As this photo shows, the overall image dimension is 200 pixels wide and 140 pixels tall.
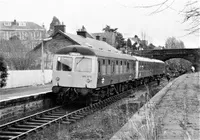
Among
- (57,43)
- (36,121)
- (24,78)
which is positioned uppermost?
(57,43)

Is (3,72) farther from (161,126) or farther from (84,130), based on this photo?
(161,126)

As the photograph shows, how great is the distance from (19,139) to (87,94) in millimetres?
6007

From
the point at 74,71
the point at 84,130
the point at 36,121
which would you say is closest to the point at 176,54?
the point at 74,71

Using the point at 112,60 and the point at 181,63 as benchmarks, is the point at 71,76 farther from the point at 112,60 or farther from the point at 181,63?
the point at 181,63

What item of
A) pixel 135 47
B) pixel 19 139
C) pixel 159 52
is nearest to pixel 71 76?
pixel 19 139

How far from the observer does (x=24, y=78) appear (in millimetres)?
29359

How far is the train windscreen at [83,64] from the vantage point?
1391cm

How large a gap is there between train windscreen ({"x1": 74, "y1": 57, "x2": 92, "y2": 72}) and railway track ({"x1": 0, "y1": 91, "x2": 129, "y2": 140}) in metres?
1.74

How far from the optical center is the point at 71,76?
45.9ft

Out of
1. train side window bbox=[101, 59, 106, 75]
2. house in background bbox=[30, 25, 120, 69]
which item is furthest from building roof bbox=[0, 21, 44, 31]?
train side window bbox=[101, 59, 106, 75]

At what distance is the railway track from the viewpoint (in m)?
8.70

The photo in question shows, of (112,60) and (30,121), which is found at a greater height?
(112,60)

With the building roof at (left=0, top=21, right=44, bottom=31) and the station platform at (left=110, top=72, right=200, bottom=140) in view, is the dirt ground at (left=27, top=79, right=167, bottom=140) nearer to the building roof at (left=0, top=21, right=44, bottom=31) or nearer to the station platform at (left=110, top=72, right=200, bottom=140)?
the station platform at (left=110, top=72, right=200, bottom=140)

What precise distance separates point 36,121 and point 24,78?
Answer: 19447 mm
